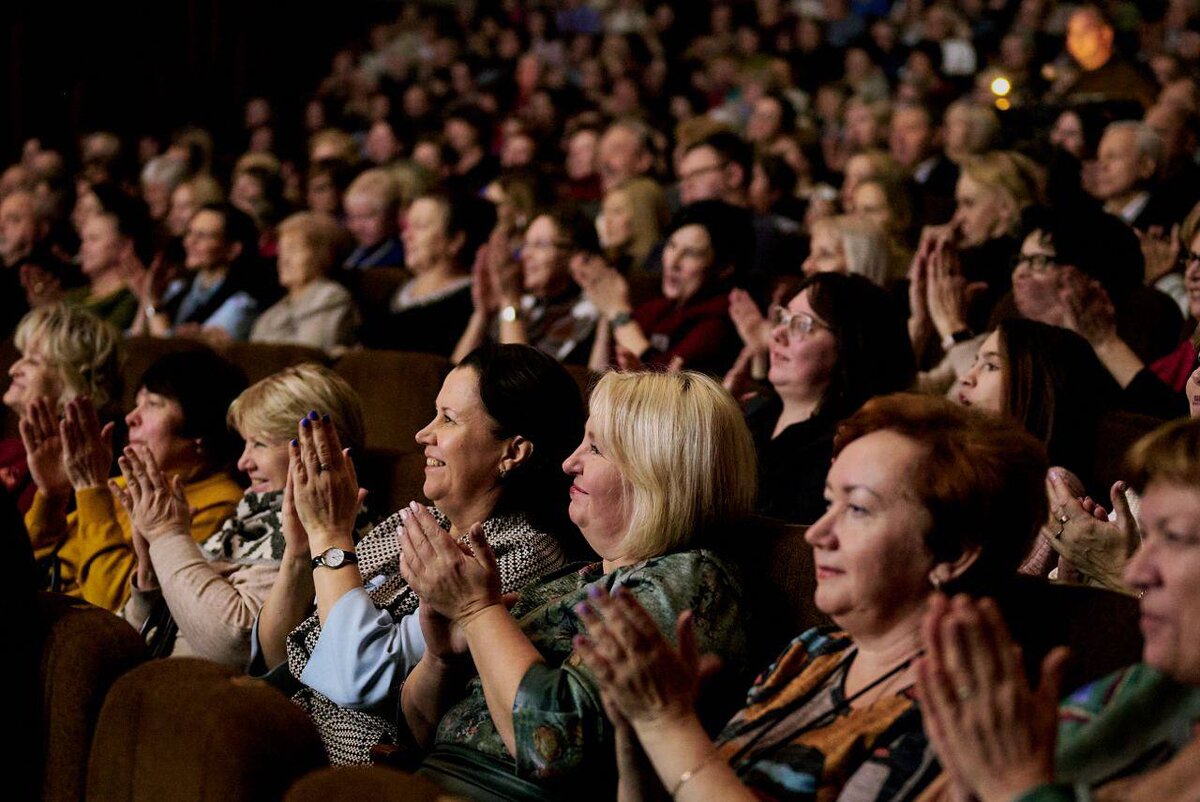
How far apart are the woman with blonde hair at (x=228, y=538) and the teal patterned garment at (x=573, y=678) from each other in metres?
0.64

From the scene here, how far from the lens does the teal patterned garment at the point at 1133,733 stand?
120 cm

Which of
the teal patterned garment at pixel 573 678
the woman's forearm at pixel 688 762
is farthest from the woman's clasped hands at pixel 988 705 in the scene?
the teal patterned garment at pixel 573 678

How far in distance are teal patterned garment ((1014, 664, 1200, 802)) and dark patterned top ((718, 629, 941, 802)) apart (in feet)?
0.50

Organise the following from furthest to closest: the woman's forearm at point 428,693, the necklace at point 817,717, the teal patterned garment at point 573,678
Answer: the woman's forearm at point 428,693
the teal patterned garment at point 573,678
the necklace at point 817,717

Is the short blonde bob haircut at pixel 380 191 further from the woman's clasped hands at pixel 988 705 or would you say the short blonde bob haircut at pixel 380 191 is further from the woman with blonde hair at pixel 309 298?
the woman's clasped hands at pixel 988 705

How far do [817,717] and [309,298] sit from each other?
3291mm

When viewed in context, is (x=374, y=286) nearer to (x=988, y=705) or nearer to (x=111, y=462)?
(x=111, y=462)

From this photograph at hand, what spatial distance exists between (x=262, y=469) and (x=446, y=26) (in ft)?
28.1

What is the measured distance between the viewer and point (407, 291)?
4.62m

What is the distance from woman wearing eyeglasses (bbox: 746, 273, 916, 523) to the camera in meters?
2.64

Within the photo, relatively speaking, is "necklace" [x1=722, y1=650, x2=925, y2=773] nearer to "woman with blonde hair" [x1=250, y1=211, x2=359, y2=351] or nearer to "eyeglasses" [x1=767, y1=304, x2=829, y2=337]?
"eyeglasses" [x1=767, y1=304, x2=829, y2=337]

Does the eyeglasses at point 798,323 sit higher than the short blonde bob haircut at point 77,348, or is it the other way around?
the eyeglasses at point 798,323

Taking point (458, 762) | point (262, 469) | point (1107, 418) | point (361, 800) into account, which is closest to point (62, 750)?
point (458, 762)

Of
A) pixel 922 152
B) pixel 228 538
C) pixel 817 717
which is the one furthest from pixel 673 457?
pixel 922 152
